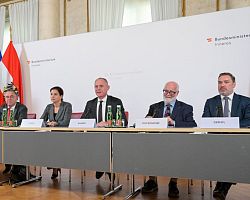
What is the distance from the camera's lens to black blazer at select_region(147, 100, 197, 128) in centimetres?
424

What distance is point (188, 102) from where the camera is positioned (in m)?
4.75

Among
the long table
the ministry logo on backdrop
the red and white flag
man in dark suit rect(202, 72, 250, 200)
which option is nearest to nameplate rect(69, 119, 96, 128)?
the long table

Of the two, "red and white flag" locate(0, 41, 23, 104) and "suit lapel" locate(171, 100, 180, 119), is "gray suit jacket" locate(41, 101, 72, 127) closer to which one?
"red and white flag" locate(0, 41, 23, 104)

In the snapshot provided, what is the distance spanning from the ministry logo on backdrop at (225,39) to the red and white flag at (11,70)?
3.85 meters

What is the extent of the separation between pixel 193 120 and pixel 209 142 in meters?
1.70

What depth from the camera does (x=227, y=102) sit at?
14.4 feet

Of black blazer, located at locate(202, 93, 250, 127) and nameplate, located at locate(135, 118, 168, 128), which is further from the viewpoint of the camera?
black blazer, located at locate(202, 93, 250, 127)

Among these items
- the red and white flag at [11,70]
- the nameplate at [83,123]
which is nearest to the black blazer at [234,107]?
the nameplate at [83,123]

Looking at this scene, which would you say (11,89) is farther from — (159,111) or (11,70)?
(159,111)

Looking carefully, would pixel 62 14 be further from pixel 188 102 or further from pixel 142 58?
pixel 188 102

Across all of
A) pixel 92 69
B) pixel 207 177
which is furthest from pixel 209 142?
pixel 92 69

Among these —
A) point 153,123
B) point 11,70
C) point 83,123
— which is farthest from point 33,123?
point 11,70

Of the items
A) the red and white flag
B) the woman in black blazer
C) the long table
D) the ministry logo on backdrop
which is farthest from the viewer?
the red and white flag

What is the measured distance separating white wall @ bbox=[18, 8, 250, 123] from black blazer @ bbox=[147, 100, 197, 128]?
0.36m
